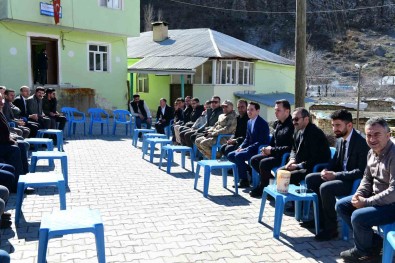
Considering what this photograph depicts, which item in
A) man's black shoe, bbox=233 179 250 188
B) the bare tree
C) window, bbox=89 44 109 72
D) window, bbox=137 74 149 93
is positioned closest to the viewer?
man's black shoe, bbox=233 179 250 188

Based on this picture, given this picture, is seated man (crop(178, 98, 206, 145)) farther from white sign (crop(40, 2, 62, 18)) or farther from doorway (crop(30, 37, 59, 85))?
doorway (crop(30, 37, 59, 85))

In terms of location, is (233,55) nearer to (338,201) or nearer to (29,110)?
(29,110)

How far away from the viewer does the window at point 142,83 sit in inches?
954

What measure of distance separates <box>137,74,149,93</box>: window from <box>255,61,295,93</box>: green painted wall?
6485 millimetres

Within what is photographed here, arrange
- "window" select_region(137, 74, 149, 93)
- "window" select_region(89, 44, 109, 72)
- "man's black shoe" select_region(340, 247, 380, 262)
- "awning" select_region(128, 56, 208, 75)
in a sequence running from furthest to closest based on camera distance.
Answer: "window" select_region(137, 74, 149, 93) < "awning" select_region(128, 56, 208, 75) < "window" select_region(89, 44, 109, 72) < "man's black shoe" select_region(340, 247, 380, 262)

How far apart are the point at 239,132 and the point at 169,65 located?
13355mm

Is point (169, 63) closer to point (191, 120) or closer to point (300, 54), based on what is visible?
point (191, 120)

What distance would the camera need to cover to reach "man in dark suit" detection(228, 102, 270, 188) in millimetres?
6484

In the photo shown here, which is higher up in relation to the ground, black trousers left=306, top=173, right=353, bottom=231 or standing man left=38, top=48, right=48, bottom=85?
standing man left=38, top=48, right=48, bottom=85

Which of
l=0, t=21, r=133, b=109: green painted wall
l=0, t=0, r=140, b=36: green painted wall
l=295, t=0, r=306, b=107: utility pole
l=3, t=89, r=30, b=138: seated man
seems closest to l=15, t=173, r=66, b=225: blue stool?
l=3, t=89, r=30, b=138: seated man

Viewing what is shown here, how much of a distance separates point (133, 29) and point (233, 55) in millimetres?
5542

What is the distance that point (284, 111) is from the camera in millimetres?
5770

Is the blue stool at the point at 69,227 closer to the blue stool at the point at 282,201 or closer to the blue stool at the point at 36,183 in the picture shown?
the blue stool at the point at 36,183

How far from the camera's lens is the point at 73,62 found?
54.0 feet
